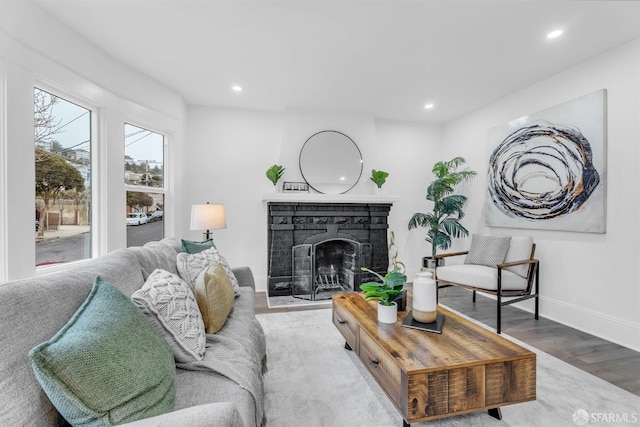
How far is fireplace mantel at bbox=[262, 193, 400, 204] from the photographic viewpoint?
377 centimetres

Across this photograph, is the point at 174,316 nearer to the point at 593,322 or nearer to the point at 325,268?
the point at 325,268

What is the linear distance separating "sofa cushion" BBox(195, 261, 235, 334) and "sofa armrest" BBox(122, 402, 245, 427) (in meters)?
0.81

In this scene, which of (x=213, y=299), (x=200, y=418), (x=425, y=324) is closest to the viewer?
(x=200, y=418)

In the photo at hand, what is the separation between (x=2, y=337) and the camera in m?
0.81

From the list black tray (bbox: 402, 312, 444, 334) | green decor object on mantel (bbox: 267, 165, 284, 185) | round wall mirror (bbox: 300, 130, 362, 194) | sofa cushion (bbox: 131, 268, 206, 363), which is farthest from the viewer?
round wall mirror (bbox: 300, 130, 362, 194)

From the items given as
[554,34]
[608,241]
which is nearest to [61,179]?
[554,34]

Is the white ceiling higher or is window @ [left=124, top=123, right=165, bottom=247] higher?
the white ceiling

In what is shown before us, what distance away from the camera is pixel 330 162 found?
4.17 metres

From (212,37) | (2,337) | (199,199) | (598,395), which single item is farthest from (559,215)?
(199,199)

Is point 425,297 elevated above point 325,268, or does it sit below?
above

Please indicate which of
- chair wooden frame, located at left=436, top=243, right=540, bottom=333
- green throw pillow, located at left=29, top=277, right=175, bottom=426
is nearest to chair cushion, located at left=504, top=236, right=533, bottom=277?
chair wooden frame, located at left=436, top=243, right=540, bottom=333

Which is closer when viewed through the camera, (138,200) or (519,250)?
(519,250)

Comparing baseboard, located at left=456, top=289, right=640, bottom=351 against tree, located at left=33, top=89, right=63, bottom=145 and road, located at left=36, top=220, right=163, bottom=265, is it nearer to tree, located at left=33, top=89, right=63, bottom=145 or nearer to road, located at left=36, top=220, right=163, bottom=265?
road, located at left=36, top=220, right=163, bottom=265

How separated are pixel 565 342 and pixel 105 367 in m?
3.26
